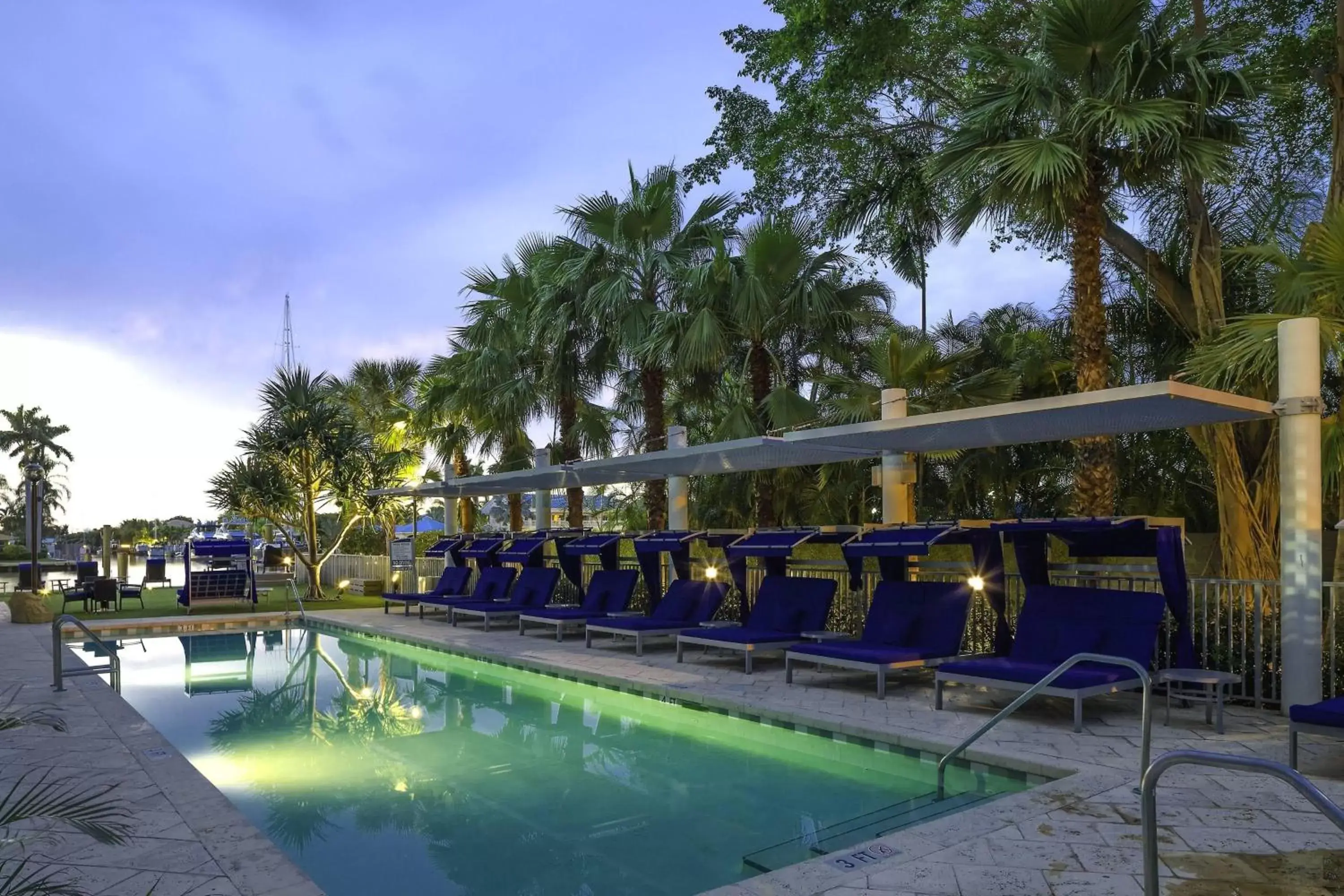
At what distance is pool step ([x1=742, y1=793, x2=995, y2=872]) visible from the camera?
5.16 meters

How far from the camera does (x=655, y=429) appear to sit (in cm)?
1630

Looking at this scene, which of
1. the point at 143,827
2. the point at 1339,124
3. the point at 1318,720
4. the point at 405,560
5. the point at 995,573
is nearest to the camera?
the point at 143,827

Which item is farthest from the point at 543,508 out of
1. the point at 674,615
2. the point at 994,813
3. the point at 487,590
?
the point at 994,813

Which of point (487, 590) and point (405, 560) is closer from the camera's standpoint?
point (487, 590)

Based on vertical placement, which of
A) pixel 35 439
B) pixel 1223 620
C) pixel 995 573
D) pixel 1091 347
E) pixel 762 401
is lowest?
pixel 1223 620

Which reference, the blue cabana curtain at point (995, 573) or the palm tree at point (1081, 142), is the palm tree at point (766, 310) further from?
the blue cabana curtain at point (995, 573)

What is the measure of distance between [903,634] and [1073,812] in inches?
170

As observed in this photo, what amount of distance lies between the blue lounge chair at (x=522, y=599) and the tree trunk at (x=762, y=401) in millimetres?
3693

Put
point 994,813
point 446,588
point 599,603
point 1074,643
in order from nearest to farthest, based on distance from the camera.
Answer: point 994,813 → point 1074,643 → point 599,603 → point 446,588

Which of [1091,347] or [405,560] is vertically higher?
[1091,347]

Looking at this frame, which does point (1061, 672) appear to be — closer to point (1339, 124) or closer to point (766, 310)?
point (1339, 124)

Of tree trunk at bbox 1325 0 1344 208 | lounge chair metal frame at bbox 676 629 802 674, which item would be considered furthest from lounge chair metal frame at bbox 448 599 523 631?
tree trunk at bbox 1325 0 1344 208

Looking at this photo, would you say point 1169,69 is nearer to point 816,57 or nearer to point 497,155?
point 816,57

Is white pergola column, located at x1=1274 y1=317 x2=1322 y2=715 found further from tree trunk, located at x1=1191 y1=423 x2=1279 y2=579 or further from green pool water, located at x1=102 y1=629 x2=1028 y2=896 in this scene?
tree trunk, located at x1=1191 y1=423 x2=1279 y2=579
